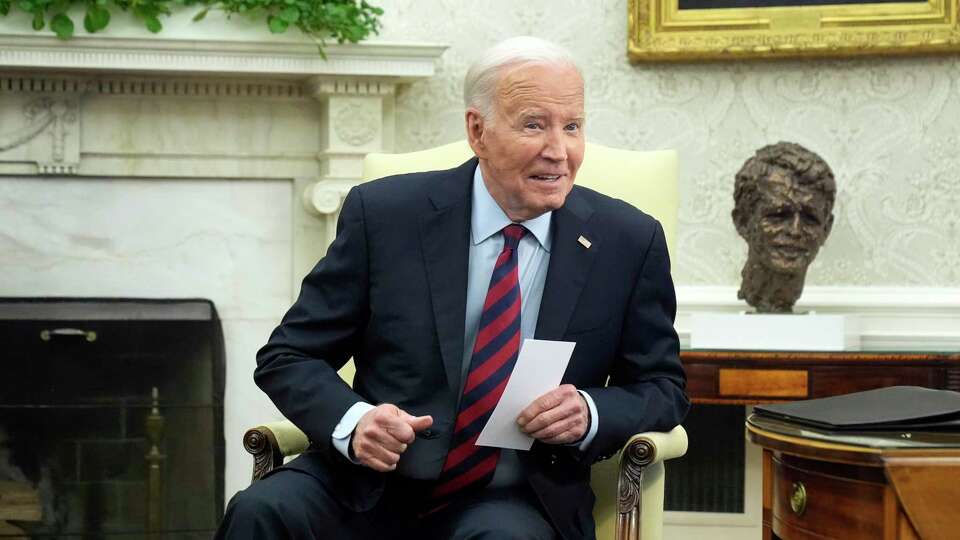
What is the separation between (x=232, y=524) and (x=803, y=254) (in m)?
2.05

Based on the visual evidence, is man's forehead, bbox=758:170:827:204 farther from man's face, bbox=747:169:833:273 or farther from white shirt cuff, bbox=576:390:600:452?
white shirt cuff, bbox=576:390:600:452

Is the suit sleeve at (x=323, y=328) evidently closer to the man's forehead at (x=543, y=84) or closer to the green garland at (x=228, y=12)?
the man's forehead at (x=543, y=84)

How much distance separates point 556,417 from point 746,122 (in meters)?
2.20

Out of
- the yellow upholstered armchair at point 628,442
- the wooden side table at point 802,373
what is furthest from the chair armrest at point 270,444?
the wooden side table at point 802,373

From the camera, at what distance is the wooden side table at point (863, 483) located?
74.2 inches

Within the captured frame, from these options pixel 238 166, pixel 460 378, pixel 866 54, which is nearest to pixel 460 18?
pixel 238 166

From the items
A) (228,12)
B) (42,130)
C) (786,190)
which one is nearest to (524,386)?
(786,190)

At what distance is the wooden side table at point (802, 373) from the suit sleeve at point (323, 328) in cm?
133

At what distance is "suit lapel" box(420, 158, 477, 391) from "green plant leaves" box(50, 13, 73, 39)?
184cm

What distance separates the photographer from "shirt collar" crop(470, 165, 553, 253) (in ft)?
7.90

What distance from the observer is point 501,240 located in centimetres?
241

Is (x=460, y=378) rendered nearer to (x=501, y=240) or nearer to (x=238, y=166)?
(x=501, y=240)

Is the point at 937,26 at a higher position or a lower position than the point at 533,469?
Result: higher

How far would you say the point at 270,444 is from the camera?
2.37m
